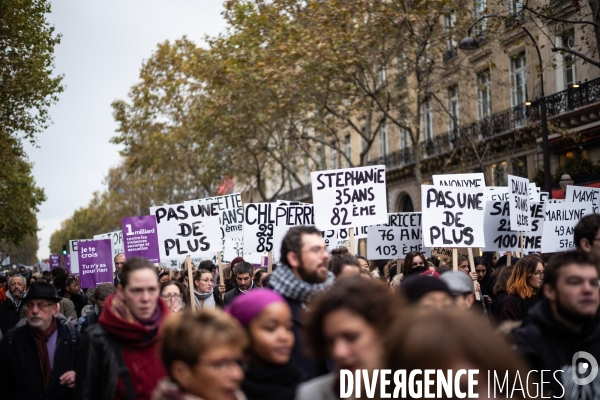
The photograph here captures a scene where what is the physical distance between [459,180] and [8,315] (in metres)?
6.48

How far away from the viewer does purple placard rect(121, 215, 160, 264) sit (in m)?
15.8

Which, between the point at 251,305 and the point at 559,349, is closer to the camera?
the point at 251,305

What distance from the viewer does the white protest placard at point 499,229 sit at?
1458 centimetres

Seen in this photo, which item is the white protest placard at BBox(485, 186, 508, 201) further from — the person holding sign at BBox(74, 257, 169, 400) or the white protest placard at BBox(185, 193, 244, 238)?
the person holding sign at BBox(74, 257, 169, 400)

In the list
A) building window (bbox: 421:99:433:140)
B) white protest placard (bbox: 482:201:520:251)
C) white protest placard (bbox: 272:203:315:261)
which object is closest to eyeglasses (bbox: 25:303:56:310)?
white protest placard (bbox: 482:201:520:251)

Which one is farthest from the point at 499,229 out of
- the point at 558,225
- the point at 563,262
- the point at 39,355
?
the point at 563,262

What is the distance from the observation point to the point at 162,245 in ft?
44.3

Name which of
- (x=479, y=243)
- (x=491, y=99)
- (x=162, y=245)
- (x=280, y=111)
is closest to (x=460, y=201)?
(x=479, y=243)

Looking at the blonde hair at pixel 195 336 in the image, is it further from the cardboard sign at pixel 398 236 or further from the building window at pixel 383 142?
the building window at pixel 383 142

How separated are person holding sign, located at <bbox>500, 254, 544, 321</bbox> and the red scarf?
158 inches

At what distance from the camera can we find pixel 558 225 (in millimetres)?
13898

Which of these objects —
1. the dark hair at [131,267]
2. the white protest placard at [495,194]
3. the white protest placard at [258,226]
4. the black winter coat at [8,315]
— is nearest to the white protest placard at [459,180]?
the white protest placard at [495,194]

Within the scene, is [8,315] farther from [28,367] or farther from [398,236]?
[398,236]

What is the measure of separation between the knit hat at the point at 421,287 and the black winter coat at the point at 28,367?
318 centimetres
